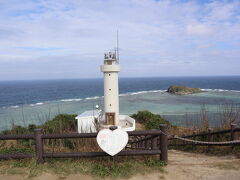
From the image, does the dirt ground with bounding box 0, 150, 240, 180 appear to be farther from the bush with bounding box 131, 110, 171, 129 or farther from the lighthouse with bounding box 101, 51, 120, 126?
the bush with bounding box 131, 110, 171, 129

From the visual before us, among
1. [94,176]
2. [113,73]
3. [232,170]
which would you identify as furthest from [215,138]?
[113,73]

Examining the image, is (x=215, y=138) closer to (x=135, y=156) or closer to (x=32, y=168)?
(x=135, y=156)

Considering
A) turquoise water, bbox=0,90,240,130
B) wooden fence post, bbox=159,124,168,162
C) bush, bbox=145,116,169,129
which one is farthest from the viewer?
turquoise water, bbox=0,90,240,130

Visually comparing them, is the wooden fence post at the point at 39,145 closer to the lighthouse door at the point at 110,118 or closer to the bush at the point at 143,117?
the lighthouse door at the point at 110,118

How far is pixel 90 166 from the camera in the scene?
3.68 metres

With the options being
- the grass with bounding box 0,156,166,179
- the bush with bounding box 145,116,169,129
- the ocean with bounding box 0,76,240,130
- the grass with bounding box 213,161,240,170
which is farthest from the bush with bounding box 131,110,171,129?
the grass with bounding box 0,156,166,179

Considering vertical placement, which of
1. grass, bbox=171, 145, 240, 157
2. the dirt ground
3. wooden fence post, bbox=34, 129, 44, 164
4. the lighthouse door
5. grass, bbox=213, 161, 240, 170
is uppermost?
wooden fence post, bbox=34, 129, 44, 164

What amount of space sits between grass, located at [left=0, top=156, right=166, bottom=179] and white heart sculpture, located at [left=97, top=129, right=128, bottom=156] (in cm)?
37

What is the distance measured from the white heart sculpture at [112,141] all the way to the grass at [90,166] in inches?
14.5

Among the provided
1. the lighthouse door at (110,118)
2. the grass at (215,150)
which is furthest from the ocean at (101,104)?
the lighthouse door at (110,118)

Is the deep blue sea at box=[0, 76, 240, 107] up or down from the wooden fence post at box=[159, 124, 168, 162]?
down

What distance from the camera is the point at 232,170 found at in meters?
3.44

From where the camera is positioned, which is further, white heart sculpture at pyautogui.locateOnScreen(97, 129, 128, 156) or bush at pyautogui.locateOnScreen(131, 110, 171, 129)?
bush at pyautogui.locateOnScreen(131, 110, 171, 129)

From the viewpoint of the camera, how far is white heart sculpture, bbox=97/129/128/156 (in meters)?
3.46
